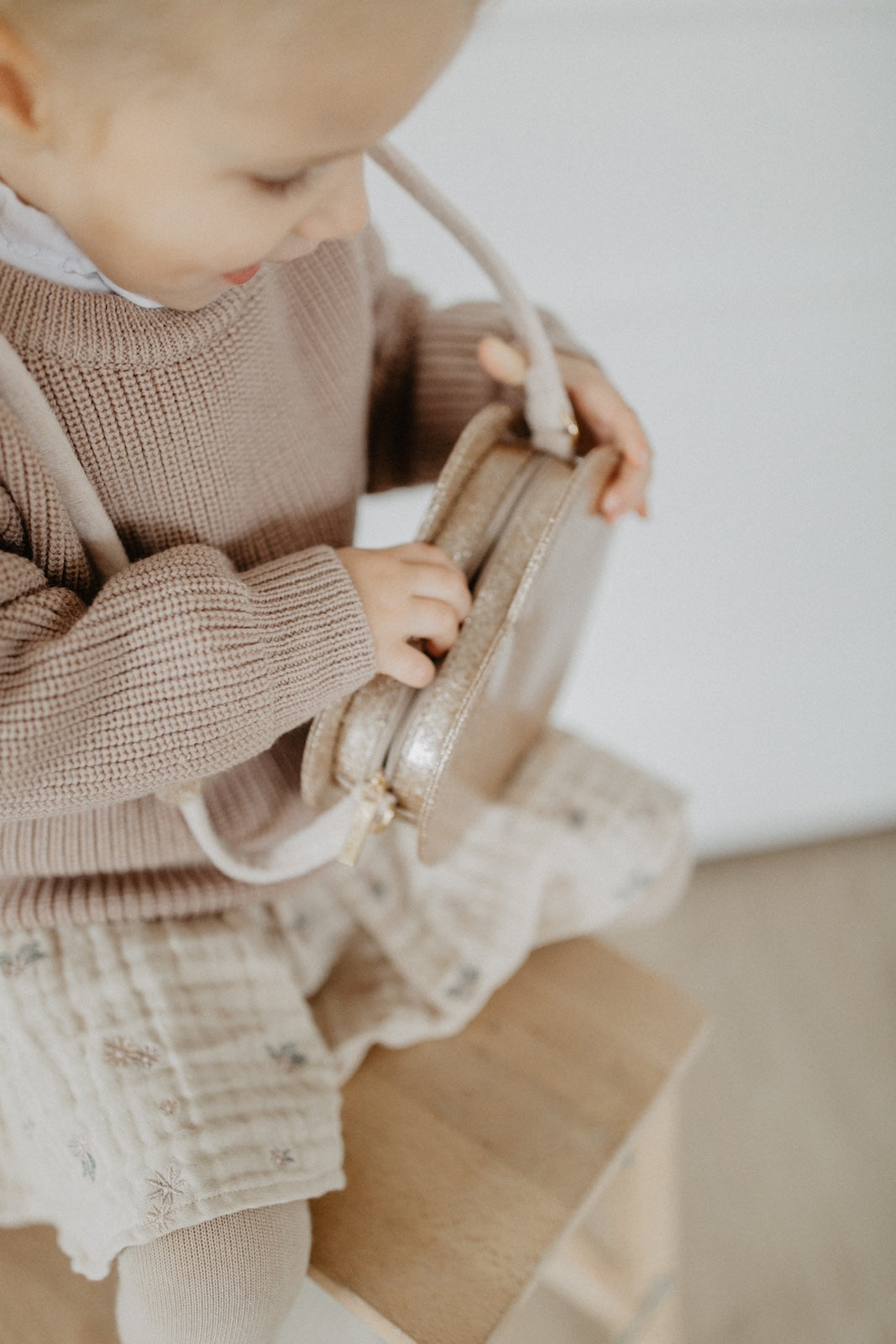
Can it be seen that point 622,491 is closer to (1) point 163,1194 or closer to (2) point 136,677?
(2) point 136,677

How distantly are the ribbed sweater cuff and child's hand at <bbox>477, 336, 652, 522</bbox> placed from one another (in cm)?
19

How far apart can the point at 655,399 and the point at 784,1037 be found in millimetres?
732

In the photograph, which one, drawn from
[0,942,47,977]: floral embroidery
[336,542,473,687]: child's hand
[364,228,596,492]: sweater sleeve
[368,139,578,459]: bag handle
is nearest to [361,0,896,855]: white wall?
[364,228,596,492]: sweater sleeve

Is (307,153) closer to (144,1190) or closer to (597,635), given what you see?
(144,1190)

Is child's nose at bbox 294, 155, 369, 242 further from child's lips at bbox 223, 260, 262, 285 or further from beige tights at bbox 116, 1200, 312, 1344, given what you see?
beige tights at bbox 116, 1200, 312, 1344

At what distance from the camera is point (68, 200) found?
0.37 metres

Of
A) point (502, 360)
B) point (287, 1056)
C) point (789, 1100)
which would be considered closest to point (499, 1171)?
point (287, 1056)

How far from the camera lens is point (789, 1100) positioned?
1056 mm

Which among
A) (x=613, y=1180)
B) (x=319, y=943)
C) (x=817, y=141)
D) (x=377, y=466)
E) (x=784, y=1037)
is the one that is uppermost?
(x=817, y=141)

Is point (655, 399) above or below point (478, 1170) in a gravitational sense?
above

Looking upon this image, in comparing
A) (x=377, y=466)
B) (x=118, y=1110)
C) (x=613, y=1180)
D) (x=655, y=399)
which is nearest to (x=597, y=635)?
(x=655, y=399)

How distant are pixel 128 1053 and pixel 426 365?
1.43ft

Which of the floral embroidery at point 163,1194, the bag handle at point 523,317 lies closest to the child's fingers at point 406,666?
the bag handle at point 523,317

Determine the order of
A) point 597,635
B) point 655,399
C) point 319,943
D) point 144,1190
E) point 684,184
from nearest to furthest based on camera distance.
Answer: point 144,1190 → point 319,943 → point 684,184 → point 655,399 → point 597,635
